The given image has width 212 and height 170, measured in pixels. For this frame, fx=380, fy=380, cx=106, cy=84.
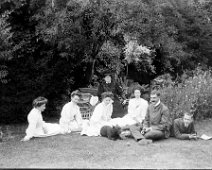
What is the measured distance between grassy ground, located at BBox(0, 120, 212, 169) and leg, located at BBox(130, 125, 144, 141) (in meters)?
0.15

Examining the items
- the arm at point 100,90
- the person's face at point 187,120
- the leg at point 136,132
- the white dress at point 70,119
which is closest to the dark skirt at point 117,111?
the arm at point 100,90

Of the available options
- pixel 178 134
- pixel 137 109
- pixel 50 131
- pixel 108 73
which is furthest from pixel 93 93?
pixel 178 134

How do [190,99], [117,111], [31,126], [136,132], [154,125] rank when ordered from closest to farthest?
→ 1. [136,132]
2. [154,125]
3. [31,126]
4. [190,99]
5. [117,111]

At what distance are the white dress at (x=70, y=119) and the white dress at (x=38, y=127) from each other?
25 cm

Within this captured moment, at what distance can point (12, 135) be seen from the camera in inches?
406

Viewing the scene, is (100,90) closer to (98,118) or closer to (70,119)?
(70,119)

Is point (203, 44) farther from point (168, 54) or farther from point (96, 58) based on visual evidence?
point (96, 58)

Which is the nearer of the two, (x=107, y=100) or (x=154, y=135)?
(x=154, y=135)

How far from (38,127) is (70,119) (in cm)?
96

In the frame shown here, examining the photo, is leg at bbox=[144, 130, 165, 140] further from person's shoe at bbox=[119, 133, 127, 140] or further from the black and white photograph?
person's shoe at bbox=[119, 133, 127, 140]


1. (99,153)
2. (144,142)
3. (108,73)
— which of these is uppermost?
(108,73)

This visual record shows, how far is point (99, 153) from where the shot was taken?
8.05 meters

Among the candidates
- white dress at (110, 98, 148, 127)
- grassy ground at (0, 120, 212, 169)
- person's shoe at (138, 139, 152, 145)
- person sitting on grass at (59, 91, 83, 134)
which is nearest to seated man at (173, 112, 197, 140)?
grassy ground at (0, 120, 212, 169)

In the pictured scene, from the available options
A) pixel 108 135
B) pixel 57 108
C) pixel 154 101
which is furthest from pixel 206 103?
pixel 57 108
